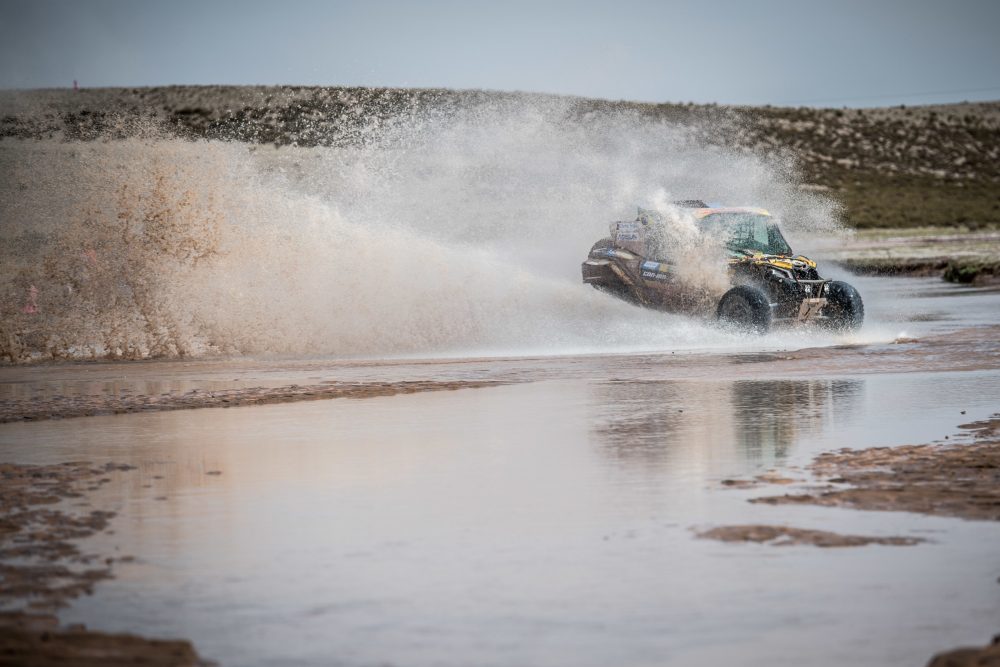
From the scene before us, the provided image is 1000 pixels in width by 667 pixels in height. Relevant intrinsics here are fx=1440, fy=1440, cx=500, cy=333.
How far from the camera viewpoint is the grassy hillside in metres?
94.1

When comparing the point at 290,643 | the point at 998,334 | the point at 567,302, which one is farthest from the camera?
the point at 567,302

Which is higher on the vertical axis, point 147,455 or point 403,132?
point 403,132

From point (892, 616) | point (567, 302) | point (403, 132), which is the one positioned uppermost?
point (403, 132)

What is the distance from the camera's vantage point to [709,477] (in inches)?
396

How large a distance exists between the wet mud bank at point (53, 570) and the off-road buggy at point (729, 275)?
12.1m

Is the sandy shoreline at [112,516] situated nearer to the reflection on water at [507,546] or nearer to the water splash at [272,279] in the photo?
the reflection on water at [507,546]

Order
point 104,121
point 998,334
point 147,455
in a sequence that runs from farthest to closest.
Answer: point 104,121, point 998,334, point 147,455

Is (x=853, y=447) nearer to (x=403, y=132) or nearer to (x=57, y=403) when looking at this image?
(x=57, y=403)

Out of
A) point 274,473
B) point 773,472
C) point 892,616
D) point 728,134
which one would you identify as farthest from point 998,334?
point 728,134

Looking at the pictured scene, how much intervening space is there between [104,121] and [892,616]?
93.3m

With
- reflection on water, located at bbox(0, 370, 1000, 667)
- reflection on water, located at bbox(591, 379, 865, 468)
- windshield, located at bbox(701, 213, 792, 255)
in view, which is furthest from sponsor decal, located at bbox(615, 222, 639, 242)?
reflection on water, located at bbox(0, 370, 1000, 667)

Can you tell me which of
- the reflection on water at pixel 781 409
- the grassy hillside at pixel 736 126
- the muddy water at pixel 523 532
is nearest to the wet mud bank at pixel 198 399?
the muddy water at pixel 523 532

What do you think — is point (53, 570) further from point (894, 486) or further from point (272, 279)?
point (272, 279)

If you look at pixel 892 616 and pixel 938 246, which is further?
pixel 938 246
